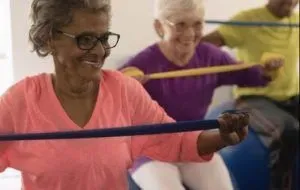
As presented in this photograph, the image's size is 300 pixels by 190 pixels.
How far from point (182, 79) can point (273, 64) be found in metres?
0.44

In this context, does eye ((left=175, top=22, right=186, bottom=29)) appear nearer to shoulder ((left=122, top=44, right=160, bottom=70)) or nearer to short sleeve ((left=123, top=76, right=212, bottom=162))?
shoulder ((left=122, top=44, right=160, bottom=70))

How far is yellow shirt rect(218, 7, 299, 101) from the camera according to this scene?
2.21 meters

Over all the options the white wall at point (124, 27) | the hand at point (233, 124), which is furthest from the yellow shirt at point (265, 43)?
the hand at point (233, 124)

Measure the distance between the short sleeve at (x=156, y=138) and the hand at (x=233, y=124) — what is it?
0.14 meters

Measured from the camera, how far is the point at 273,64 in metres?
2.05

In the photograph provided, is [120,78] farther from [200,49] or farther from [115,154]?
[200,49]

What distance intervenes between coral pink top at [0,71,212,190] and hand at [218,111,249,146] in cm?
14

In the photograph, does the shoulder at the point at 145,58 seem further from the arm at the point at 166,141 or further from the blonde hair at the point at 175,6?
the arm at the point at 166,141

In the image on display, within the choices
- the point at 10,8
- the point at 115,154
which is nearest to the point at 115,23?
the point at 10,8

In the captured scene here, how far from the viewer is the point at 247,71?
2.06m

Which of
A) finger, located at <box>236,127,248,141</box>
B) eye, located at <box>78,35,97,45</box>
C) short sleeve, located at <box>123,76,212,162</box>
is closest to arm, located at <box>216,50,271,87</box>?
short sleeve, located at <box>123,76,212,162</box>

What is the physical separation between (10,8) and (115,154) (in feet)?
2.37

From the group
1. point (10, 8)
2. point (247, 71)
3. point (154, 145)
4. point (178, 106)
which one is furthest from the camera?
point (247, 71)

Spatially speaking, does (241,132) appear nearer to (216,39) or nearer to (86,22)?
(86,22)
